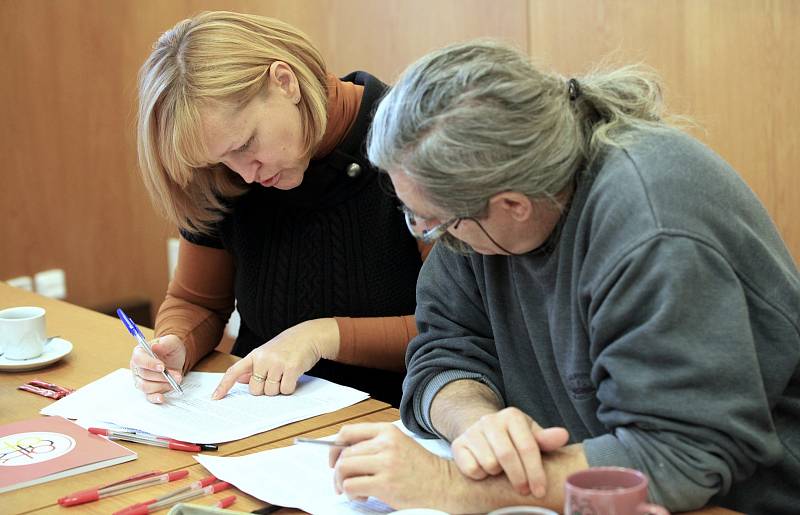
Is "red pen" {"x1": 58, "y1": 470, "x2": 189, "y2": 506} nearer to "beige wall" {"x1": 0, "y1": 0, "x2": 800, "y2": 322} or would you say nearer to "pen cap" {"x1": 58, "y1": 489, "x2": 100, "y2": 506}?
"pen cap" {"x1": 58, "y1": 489, "x2": 100, "y2": 506}

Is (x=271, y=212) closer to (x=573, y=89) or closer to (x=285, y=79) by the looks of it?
(x=285, y=79)

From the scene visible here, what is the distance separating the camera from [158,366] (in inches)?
67.1

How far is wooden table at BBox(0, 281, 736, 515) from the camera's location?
1280 millimetres

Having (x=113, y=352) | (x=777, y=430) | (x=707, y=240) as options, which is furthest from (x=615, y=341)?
(x=113, y=352)

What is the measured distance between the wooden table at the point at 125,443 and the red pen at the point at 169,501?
13mm

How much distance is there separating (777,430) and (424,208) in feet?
1.69

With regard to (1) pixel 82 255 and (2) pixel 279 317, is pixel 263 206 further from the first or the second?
(1) pixel 82 255

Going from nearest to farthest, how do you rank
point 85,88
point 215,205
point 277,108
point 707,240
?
point 707,240
point 277,108
point 215,205
point 85,88

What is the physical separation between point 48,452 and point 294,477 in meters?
0.40

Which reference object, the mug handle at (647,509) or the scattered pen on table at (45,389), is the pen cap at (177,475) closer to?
the scattered pen on table at (45,389)

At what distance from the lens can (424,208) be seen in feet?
4.07

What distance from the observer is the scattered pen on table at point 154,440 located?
145 cm

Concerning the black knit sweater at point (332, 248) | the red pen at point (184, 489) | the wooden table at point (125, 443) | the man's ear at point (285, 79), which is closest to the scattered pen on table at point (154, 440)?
→ the wooden table at point (125, 443)

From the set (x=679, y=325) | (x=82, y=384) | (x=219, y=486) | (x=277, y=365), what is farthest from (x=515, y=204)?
(x=82, y=384)
